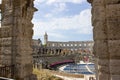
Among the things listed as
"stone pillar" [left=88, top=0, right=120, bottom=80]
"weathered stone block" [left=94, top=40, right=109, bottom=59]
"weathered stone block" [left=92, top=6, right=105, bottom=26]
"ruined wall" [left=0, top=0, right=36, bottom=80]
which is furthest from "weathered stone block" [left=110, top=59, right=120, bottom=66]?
"ruined wall" [left=0, top=0, right=36, bottom=80]

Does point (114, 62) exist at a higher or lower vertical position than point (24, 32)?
lower

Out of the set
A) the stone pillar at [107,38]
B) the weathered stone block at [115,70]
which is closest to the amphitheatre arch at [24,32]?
the stone pillar at [107,38]

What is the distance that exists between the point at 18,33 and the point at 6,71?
162cm

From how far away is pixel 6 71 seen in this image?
8062 millimetres

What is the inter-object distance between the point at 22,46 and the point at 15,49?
31 centimetres

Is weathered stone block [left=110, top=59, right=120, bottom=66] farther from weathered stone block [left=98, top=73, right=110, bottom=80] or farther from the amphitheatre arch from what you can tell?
weathered stone block [left=98, top=73, right=110, bottom=80]

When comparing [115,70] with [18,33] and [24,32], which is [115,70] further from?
[24,32]

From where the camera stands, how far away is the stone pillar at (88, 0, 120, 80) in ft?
16.9

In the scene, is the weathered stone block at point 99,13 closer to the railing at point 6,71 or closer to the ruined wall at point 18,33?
the ruined wall at point 18,33

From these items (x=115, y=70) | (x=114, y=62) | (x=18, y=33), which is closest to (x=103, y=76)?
(x=115, y=70)

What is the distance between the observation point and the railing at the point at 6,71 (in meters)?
8.04

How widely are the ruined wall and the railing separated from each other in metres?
0.19

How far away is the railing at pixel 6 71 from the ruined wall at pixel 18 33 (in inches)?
7.6

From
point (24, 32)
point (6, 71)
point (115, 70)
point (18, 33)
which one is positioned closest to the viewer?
point (115, 70)
